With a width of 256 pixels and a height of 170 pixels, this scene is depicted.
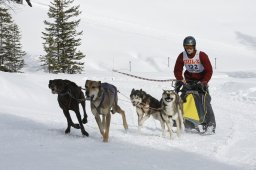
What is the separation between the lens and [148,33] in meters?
63.8

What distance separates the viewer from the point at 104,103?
7805 mm

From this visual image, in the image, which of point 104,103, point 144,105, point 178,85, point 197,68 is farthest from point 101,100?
point 197,68

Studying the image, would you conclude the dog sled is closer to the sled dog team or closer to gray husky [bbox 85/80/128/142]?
the sled dog team

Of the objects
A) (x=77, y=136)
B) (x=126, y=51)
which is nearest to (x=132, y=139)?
(x=77, y=136)

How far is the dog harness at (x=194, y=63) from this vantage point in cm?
946

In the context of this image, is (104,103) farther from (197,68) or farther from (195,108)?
(197,68)

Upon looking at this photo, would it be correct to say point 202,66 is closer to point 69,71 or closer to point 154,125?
point 154,125

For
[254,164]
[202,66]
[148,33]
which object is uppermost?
[148,33]

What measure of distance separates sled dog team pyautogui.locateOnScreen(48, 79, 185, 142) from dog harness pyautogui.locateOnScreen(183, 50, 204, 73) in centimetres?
81

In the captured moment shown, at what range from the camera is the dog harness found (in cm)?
946

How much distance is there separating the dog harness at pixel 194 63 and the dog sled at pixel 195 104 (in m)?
0.29

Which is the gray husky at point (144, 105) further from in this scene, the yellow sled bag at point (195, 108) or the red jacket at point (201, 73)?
the red jacket at point (201, 73)

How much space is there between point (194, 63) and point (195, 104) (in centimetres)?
90

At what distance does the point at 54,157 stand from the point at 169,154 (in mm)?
1903
